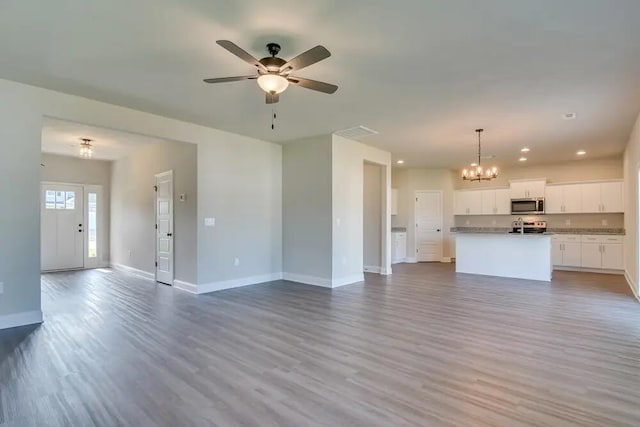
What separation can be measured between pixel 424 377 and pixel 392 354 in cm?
48

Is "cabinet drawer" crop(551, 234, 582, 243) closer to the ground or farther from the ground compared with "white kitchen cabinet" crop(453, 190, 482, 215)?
closer to the ground

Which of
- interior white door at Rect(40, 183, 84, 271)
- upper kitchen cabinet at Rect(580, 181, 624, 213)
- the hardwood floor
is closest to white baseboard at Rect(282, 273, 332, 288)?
the hardwood floor

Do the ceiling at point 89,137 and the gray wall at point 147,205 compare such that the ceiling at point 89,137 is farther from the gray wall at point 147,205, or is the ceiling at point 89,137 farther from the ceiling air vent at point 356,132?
the ceiling air vent at point 356,132

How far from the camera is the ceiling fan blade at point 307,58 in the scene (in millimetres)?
2475

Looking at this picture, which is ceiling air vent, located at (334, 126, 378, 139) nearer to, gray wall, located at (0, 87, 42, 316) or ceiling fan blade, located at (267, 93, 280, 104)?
ceiling fan blade, located at (267, 93, 280, 104)

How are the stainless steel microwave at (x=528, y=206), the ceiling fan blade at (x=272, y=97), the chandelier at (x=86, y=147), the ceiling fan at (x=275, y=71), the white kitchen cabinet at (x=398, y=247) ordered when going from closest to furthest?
the ceiling fan at (x=275, y=71) → the ceiling fan blade at (x=272, y=97) → the chandelier at (x=86, y=147) → the stainless steel microwave at (x=528, y=206) → the white kitchen cabinet at (x=398, y=247)

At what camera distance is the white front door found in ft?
20.7

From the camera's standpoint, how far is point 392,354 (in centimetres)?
312

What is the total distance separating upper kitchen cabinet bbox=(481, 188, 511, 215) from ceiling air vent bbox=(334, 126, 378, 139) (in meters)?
5.47

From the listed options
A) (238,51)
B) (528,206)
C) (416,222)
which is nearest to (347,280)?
(416,222)

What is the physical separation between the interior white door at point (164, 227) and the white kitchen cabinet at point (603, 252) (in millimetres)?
9313

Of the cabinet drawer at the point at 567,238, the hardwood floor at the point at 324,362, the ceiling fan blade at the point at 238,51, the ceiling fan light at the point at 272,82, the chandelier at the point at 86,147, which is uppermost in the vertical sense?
the chandelier at the point at 86,147

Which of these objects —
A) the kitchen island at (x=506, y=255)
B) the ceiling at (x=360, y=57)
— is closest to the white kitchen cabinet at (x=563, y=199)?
→ the kitchen island at (x=506, y=255)

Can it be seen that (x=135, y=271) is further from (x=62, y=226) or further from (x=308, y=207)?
(x=308, y=207)
